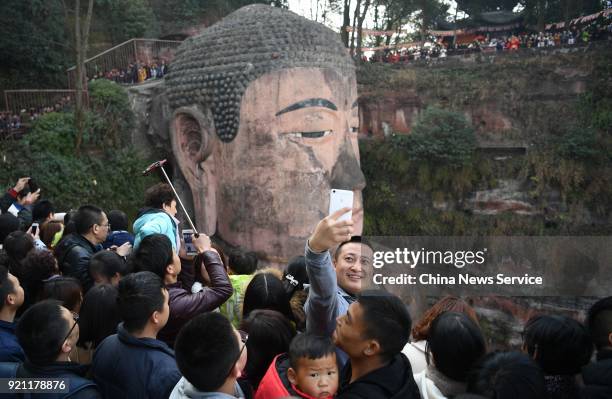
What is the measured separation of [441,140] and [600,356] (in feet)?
35.5

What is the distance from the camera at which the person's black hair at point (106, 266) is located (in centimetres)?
333

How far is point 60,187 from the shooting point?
7906 mm

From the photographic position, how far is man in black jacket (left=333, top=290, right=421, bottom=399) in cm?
192

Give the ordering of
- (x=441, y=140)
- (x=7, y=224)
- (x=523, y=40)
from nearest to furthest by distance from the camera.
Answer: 1. (x=7, y=224)
2. (x=441, y=140)
3. (x=523, y=40)

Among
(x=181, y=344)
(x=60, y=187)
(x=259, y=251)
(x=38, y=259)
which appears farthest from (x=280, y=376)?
(x=60, y=187)

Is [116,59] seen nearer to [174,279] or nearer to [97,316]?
[174,279]

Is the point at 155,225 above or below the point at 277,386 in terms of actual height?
above

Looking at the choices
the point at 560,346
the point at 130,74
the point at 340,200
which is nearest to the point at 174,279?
the point at 340,200

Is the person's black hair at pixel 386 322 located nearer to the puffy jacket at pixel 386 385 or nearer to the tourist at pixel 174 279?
the puffy jacket at pixel 386 385

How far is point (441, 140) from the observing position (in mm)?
12500

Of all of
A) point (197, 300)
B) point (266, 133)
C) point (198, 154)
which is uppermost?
point (266, 133)

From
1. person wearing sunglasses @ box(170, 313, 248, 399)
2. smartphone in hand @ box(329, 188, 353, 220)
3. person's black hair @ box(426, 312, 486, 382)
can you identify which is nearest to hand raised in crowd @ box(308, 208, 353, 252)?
smartphone in hand @ box(329, 188, 353, 220)

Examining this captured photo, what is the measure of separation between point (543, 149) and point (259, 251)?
913 cm

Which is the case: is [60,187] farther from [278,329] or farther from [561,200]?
[561,200]
